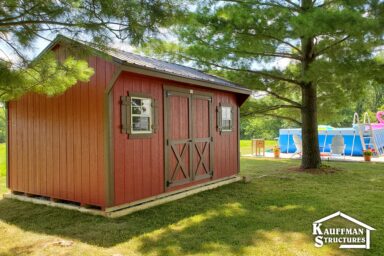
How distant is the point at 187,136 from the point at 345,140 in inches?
403

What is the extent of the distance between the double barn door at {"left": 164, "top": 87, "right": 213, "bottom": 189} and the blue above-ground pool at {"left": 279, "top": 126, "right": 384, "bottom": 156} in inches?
360

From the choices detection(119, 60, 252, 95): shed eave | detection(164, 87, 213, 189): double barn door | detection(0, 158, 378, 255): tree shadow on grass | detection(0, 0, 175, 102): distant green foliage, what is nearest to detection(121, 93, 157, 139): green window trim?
detection(164, 87, 213, 189): double barn door

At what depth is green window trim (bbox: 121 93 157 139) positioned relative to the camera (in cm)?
513

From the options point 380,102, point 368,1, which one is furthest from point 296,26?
point 380,102

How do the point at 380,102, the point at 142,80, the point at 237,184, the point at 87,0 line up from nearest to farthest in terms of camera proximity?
the point at 87,0 → the point at 142,80 → the point at 237,184 → the point at 380,102

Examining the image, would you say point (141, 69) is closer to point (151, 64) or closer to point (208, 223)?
point (151, 64)

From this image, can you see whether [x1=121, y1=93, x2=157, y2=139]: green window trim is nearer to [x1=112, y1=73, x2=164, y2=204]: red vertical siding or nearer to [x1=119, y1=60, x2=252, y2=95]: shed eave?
[x1=112, y1=73, x2=164, y2=204]: red vertical siding

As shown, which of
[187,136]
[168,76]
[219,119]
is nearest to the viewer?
[168,76]

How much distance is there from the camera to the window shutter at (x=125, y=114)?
5.10 meters

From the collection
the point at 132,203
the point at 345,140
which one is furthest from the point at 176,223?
the point at 345,140

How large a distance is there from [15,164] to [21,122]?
0.83 m

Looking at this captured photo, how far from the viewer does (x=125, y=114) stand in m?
5.14

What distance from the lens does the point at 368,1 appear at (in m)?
7.06

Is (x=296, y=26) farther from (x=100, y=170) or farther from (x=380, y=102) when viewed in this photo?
(x=380, y=102)
